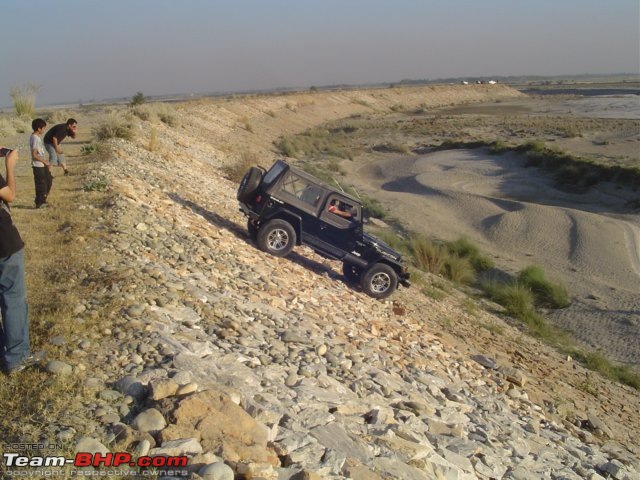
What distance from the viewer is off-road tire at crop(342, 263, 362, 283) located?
475 inches

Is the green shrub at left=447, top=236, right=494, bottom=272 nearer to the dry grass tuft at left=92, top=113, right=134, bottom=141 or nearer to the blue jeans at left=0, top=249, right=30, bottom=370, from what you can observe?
→ the dry grass tuft at left=92, top=113, right=134, bottom=141

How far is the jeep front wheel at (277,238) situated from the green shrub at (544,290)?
867 cm

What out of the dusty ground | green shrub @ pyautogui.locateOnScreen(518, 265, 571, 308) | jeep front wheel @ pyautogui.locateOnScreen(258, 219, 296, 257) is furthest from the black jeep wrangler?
green shrub @ pyautogui.locateOnScreen(518, 265, 571, 308)

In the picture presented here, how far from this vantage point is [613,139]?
152 ft

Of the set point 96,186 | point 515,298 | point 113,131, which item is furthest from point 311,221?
point 113,131

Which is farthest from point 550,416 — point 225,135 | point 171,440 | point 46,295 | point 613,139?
point 613,139

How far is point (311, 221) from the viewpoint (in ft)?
37.6

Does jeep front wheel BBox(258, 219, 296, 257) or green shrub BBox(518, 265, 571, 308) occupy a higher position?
jeep front wheel BBox(258, 219, 296, 257)

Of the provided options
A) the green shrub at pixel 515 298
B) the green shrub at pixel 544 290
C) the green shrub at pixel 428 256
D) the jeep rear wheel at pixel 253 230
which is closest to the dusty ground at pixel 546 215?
the green shrub at pixel 544 290

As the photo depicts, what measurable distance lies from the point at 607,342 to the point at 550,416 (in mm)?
6542

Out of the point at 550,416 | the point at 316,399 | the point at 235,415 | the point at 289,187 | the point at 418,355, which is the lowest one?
the point at 550,416

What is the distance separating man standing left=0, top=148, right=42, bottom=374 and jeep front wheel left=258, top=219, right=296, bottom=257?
6.31 m

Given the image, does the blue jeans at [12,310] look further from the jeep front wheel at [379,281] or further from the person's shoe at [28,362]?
the jeep front wheel at [379,281]

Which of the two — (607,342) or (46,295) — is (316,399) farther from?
(607,342)
